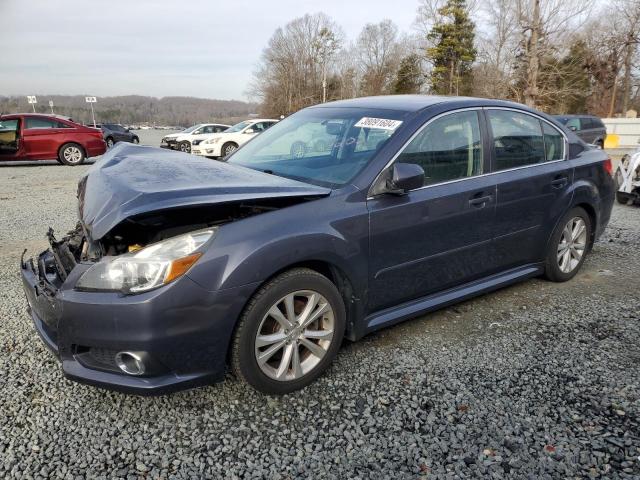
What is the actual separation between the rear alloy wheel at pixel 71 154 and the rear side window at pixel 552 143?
13.8 meters

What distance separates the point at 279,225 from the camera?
2.42 m

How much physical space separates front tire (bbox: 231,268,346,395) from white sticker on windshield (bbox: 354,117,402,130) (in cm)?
113

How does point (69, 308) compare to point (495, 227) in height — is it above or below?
below

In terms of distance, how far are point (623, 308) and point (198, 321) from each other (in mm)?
3348

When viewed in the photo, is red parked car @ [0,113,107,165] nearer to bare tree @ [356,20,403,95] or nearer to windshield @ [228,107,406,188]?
windshield @ [228,107,406,188]

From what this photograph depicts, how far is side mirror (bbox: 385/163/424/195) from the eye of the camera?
8.85 ft

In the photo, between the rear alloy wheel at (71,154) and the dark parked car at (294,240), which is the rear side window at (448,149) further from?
the rear alloy wheel at (71,154)

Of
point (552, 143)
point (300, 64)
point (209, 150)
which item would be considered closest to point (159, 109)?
point (300, 64)

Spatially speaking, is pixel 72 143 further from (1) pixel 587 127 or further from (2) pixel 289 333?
(1) pixel 587 127

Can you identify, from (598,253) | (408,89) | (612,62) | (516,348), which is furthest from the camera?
(408,89)

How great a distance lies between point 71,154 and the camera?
14133mm

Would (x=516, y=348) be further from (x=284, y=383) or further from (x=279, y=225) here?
(x=279, y=225)

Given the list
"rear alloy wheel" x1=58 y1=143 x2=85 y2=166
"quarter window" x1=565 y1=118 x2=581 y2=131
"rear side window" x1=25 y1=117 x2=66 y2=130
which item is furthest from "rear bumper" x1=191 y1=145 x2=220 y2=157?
"quarter window" x1=565 y1=118 x2=581 y2=131

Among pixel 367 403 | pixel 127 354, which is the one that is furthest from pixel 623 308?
pixel 127 354
